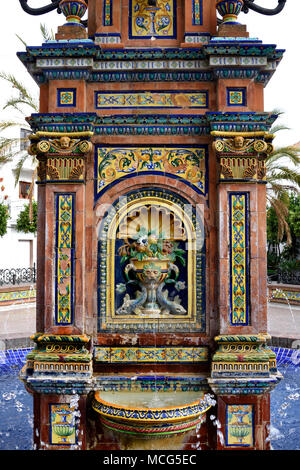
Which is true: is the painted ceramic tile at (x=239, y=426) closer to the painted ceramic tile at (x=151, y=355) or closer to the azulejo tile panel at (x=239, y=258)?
the painted ceramic tile at (x=151, y=355)

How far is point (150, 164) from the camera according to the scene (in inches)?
209

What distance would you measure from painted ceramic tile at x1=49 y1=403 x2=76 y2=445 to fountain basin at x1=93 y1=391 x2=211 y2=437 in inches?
13.0

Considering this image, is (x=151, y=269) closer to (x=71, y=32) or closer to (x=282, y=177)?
(x=71, y=32)

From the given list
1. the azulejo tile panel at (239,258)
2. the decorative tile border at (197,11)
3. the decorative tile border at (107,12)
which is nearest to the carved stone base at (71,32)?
the decorative tile border at (107,12)

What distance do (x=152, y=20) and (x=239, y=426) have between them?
16.0ft

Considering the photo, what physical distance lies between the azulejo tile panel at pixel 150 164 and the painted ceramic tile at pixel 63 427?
2419 mm

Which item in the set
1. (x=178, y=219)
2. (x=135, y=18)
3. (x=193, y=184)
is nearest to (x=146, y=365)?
(x=178, y=219)

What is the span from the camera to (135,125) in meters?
5.20

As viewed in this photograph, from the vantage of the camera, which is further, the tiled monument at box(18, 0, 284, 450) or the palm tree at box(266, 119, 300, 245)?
the palm tree at box(266, 119, 300, 245)

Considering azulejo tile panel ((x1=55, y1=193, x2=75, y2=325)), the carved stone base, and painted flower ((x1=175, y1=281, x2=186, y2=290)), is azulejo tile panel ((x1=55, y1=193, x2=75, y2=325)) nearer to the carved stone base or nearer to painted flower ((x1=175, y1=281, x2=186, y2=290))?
painted flower ((x1=175, y1=281, x2=186, y2=290))

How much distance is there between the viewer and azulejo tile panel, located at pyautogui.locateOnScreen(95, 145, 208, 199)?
529 centimetres

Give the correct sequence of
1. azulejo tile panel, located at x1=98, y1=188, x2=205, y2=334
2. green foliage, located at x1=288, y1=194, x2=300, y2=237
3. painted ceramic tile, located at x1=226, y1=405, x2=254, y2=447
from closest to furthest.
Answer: painted ceramic tile, located at x1=226, y1=405, x2=254, y2=447
azulejo tile panel, located at x1=98, y1=188, x2=205, y2=334
green foliage, located at x1=288, y1=194, x2=300, y2=237

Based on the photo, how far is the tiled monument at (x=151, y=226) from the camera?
4.93 meters

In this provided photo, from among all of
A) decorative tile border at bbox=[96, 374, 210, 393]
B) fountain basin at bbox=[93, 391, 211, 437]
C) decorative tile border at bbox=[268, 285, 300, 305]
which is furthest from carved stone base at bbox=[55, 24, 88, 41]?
decorative tile border at bbox=[268, 285, 300, 305]
